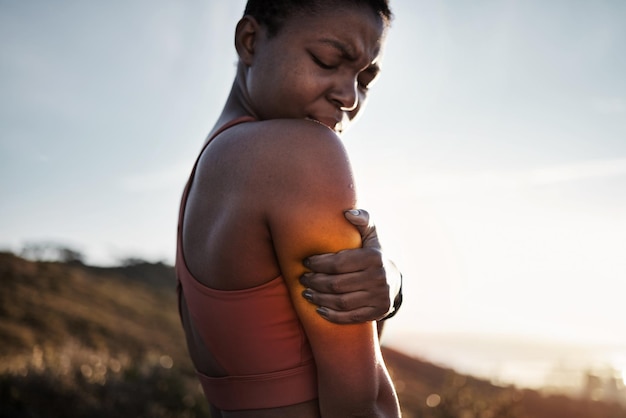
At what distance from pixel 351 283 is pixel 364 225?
165 mm

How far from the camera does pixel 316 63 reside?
175 centimetres

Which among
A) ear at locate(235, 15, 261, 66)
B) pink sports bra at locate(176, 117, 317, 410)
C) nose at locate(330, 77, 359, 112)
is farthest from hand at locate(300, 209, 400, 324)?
ear at locate(235, 15, 261, 66)

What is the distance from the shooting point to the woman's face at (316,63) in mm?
1716

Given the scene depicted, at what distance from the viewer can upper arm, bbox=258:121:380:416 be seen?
1.44 meters

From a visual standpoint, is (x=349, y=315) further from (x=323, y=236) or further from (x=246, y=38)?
(x=246, y=38)

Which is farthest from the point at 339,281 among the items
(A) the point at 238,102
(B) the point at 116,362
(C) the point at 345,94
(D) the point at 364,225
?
(B) the point at 116,362

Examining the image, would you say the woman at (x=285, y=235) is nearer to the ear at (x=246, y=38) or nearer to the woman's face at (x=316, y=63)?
the woman's face at (x=316, y=63)

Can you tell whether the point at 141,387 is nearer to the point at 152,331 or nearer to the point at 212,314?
the point at 212,314

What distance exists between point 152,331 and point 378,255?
96.9 ft

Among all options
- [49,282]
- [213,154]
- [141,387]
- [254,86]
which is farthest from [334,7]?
[49,282]

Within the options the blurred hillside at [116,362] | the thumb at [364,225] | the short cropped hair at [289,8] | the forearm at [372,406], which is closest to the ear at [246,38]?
the short cropped hair at [289,8]

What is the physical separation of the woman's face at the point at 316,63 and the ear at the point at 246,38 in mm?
57

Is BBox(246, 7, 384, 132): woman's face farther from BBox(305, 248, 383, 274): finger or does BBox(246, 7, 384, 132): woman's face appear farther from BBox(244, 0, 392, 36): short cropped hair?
BBox(305, 248, 383, 274): finger

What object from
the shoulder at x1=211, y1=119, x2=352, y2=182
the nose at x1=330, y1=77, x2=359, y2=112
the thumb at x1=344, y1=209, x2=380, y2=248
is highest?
the nose at x1=330, y1=77, x2=359, y2=112
